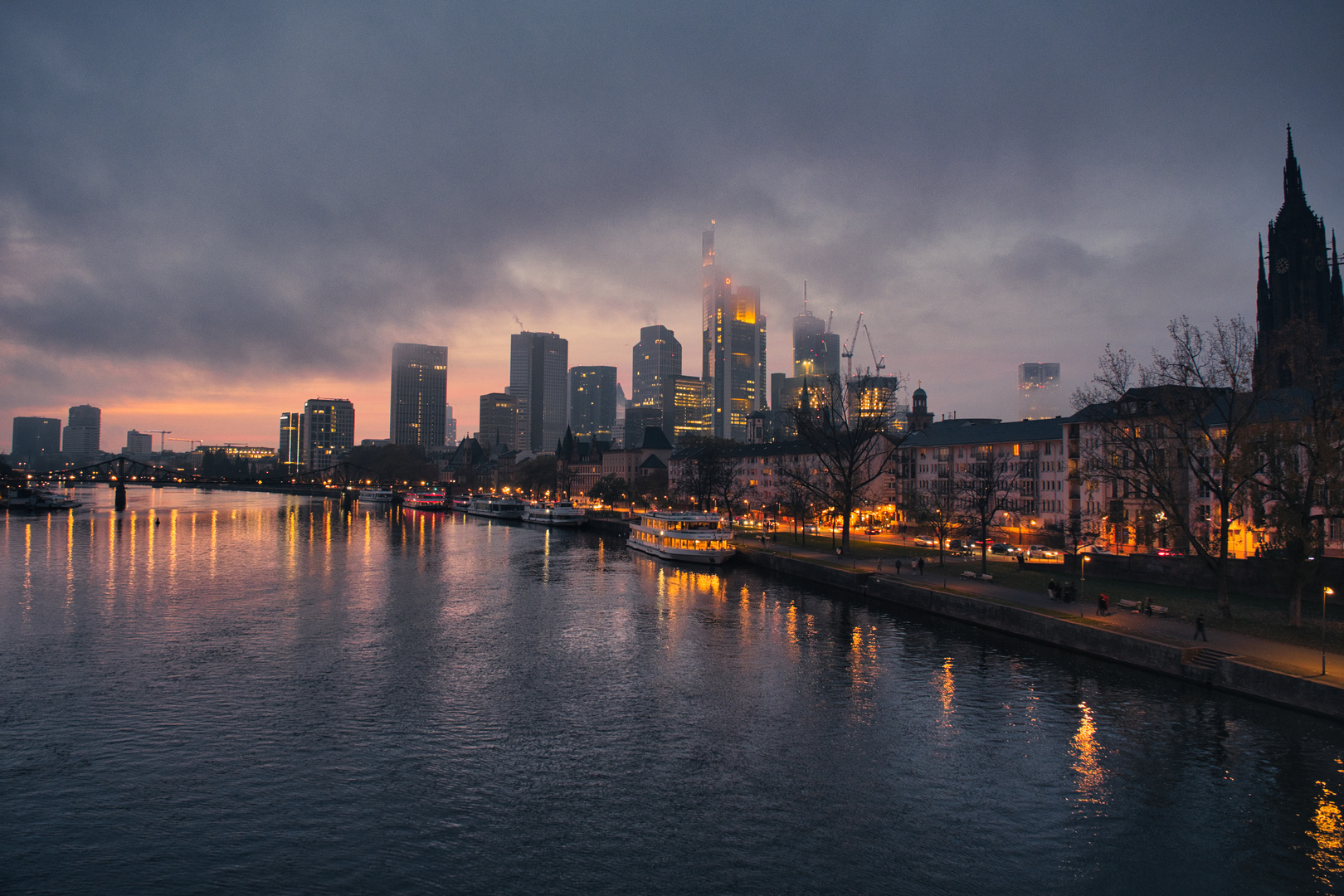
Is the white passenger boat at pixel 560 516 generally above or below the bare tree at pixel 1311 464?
below

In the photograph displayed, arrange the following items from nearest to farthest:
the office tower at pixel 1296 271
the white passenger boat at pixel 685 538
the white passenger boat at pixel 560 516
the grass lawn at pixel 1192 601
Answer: the grass lawn at pixel 1192 601 < the white passenger boat at pixel 685 538 < the office tower at pixel 1296 271 < the white passenger boat at pixel 560 516

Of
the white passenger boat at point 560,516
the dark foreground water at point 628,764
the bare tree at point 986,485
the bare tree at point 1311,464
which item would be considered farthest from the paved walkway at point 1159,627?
the white passenger boat at point 560,516

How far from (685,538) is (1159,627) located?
57.1 m

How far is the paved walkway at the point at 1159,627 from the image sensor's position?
31.8 metres

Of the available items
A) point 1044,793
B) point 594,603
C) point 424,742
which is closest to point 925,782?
A: point 1044,793

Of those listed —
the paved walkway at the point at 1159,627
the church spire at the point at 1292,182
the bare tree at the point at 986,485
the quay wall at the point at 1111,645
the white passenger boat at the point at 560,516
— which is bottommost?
the white passenger boat at the point at 560,516

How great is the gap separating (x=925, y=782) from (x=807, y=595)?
40.2 metres

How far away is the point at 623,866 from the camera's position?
2016cm

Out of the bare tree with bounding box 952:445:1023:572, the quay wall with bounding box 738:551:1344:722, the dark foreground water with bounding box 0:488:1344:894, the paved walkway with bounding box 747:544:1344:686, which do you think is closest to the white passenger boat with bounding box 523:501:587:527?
A: the bare tree with bounding box 952:445:1023:572

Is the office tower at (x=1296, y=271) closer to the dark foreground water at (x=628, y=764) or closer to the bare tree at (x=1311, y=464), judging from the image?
the bare tree at (x=1311, y=464)

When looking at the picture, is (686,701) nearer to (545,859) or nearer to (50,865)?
(545,859)

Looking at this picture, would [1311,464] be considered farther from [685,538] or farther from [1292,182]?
[1292,182]

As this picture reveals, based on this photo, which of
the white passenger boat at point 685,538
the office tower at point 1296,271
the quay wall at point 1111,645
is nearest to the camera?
the quay wall at point 1111,645

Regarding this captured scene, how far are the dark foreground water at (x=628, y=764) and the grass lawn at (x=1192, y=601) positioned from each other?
778cm
